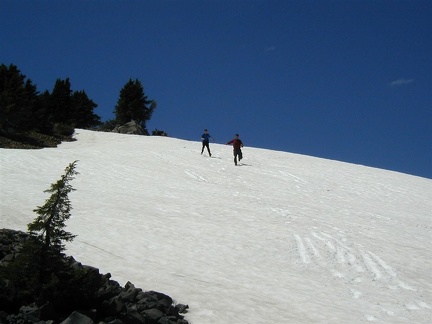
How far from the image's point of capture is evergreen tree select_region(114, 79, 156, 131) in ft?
268

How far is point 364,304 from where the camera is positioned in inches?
392

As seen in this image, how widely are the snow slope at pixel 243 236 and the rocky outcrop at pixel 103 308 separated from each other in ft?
2.67

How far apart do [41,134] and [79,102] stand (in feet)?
112

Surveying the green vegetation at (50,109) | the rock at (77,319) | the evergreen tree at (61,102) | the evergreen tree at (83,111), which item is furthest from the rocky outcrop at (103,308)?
the evergreen tree at (83,111)

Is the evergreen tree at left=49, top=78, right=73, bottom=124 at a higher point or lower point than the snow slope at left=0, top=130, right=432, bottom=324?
higher

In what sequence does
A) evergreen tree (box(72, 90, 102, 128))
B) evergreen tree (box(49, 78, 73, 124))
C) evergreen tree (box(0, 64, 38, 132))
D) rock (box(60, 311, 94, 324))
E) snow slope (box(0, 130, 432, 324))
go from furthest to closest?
evergreen tree (box(72, 90, 102, 128)) < evergreen tree (box(49, 78, 73, 124)) < evergreen tree (box(0, 64, 38, 132)) < snow slope (box(0, 130, 432, 324)) < rock (box(60, 311, 94, 324))

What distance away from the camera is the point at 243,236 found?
14594mm

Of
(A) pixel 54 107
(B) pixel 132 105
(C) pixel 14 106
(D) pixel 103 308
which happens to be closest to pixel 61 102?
(A) pixel 54 107

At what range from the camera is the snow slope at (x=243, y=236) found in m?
9.63

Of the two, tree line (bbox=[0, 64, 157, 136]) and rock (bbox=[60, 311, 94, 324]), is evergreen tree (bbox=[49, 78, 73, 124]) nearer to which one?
tree line (bbox=[0, 64, 157, 136])

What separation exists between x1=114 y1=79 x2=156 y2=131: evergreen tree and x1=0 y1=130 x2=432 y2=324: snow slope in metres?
54.3

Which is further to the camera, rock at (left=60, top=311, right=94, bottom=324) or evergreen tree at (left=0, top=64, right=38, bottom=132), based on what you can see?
evergreen tree at (left=0, top=64, right=38, bottom=132)

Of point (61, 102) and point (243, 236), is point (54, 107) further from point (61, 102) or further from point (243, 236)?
point (243, 236)

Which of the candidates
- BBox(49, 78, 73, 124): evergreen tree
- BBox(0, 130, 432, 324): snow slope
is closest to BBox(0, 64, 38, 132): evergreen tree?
BBox(0, 130, 432, 324): snow slope
